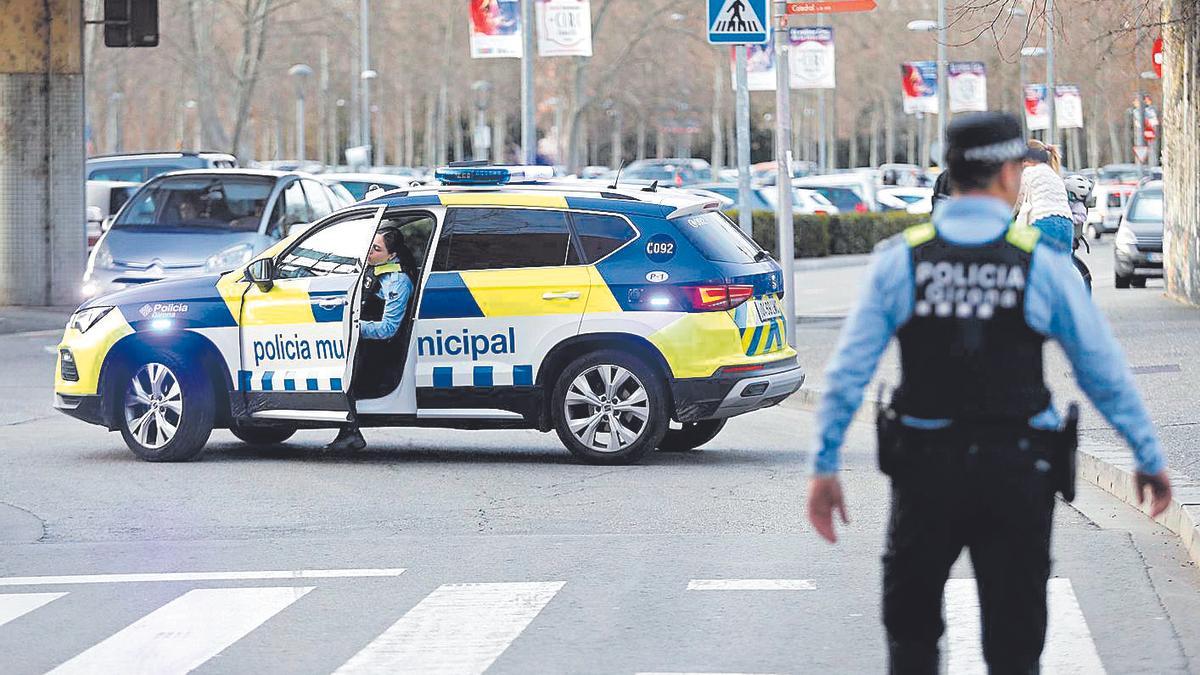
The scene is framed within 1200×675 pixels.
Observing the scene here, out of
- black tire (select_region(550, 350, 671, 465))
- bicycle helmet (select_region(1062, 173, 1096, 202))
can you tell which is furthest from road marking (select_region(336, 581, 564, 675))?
bicycle helmet (select_region(1062, 173, 1096, 202))

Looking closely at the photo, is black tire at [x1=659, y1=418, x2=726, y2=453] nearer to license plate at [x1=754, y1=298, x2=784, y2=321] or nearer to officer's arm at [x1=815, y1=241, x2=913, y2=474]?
license plate at [x1=754, y1=298, x2=784, y2=321]

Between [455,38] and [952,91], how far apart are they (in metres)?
52.5

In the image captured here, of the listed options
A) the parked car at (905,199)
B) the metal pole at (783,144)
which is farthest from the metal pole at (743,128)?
the parked car at (905,199)

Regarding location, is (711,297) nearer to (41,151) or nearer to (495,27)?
(41,151)

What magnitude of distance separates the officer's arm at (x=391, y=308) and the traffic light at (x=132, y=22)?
43.4ft

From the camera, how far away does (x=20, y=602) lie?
315 inches

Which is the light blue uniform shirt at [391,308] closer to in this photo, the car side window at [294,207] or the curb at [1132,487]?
the curb at [1132,487]

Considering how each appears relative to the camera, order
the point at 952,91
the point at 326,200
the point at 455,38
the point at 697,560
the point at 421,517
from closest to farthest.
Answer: the point at 697,560, the point at 421,517, the point at 326,200, the point at 952,91, the point at 455,38

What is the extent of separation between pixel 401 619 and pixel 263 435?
6.13 m

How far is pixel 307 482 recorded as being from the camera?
11.6 metres

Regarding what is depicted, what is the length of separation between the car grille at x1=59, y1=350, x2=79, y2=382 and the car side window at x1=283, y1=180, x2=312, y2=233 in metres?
8.93

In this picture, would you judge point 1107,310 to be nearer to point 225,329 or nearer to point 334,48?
point 225,329

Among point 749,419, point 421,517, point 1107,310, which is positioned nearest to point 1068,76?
point 1107,310

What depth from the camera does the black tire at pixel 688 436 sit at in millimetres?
12852
